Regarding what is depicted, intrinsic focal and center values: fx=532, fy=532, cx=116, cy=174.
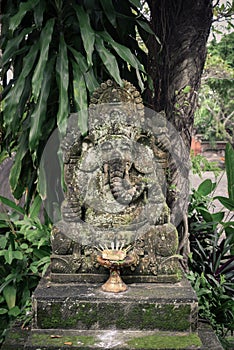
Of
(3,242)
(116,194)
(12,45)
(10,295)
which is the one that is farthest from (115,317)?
(12,45)

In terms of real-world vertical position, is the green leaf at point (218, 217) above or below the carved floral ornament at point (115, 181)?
below

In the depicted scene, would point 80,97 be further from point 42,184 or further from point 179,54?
point 179,54

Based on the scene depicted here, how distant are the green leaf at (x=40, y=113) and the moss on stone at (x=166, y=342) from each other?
4.31 ft

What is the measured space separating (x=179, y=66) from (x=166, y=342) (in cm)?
217

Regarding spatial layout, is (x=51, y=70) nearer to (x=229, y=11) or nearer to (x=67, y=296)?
(x=67, y=296)

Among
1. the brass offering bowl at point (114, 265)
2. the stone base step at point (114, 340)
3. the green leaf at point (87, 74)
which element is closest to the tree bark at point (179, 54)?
the green leaf at point (87, 74)

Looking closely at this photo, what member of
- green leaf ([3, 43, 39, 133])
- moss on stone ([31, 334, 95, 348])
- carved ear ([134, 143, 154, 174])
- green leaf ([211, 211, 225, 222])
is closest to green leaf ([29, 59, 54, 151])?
green leaf ([3, 43, 39, 133])

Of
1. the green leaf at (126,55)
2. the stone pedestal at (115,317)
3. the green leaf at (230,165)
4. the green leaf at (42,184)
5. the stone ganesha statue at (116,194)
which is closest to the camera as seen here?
the stone pedestal at (115,317)

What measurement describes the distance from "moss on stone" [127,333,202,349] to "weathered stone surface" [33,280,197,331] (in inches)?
2.3

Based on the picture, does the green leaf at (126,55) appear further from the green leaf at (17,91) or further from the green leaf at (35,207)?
the green leaf at (35,207)

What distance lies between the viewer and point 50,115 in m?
3.69

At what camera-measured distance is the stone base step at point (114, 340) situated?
258 cm

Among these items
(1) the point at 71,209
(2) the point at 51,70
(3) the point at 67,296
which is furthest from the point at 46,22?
(3) the point at 67,296

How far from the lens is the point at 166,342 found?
2.62 metres
